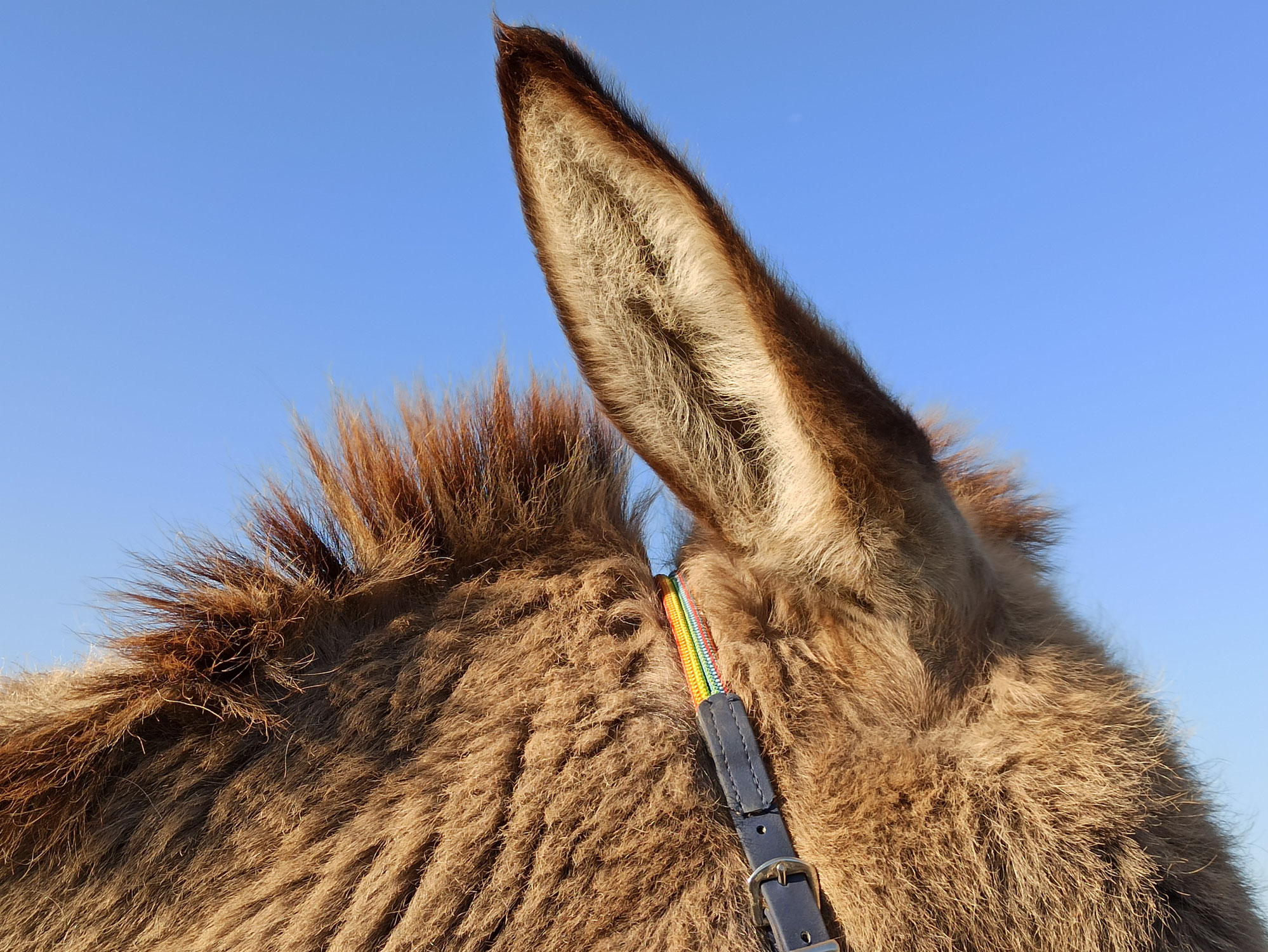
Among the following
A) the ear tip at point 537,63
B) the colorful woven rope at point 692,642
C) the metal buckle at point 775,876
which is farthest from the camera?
the colorful woven rope at point 692,642

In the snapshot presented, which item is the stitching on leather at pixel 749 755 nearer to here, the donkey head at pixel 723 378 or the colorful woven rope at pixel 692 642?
the colorful woven rope at pixel 692 642

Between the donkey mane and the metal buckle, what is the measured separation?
2.65ft

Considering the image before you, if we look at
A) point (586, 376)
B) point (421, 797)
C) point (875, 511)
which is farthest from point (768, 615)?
point (421, 797)

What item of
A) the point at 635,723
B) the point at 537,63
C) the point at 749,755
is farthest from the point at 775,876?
the point at 537,63

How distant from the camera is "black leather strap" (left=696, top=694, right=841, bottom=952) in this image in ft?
5.14

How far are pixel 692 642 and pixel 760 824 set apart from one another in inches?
15.1

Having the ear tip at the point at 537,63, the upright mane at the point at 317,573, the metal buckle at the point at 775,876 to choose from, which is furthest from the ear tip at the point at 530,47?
the metal buckle at the point at 775,876

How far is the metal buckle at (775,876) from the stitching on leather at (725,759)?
0.36 ft

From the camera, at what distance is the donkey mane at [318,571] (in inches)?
68.6

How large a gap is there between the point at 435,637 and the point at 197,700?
0.46 metres

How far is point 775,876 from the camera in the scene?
1599 mm

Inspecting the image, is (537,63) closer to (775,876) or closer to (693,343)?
(693,343)

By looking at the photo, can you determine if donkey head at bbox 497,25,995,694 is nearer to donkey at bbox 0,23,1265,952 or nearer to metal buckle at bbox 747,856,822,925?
donkey at bbox 0,23,1265,952

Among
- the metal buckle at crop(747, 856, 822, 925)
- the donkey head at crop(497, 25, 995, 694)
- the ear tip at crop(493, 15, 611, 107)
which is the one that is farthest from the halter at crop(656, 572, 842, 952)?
the ear tip at crop(493, 15, 611, 107)
